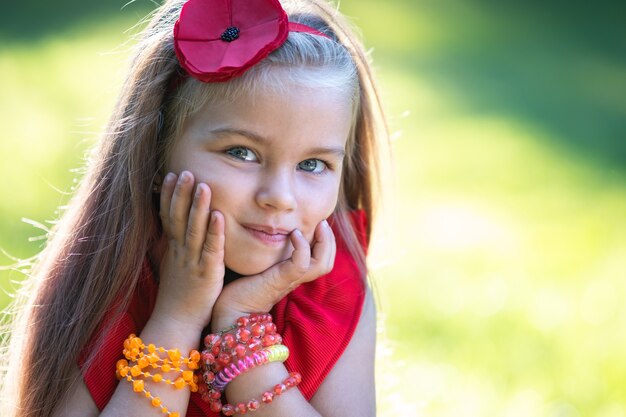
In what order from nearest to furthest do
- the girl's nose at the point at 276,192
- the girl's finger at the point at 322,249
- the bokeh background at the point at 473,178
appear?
the girl's nose at the point at 276,192 → the girl's finger at the point at 322,249 → the bokeh background at the point at 473,178

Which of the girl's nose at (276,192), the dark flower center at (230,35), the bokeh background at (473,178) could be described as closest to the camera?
the girl's nose at (276,192)

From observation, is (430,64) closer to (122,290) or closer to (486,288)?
(486,288)

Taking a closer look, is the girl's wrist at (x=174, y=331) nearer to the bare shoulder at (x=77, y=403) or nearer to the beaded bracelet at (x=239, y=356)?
the beaded bracelet at (x=239, y=356)

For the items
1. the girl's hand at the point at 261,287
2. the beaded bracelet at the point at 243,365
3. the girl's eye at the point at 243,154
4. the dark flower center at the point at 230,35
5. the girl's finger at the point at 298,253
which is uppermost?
the dark flower center at the point at 230,35

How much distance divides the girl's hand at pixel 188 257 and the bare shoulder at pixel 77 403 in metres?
0.24

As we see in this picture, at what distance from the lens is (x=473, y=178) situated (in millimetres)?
5594

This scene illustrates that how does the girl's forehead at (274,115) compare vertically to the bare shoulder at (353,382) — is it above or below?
above

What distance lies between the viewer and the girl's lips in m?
2.39

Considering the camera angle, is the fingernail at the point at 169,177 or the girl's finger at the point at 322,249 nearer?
the fingernail at the point at 169,177

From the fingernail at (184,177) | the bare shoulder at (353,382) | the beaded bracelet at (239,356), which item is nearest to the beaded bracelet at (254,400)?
the beaded bracelet at (239,356)

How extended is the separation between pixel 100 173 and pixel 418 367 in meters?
1.82

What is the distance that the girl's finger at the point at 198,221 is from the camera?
2334 mm

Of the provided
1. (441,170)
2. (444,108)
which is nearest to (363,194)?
(441,170)

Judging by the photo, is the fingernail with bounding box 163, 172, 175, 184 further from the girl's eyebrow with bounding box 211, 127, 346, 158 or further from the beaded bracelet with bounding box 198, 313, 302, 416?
the beaded bracelet with bounding box 198, 313, 302, 416
